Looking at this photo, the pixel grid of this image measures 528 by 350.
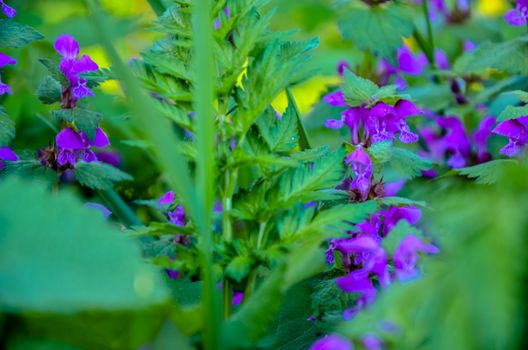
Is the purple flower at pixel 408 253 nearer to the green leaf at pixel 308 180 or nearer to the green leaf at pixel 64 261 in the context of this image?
the green leaf at pixel 308 180

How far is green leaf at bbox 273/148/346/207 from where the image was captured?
762 millimetres

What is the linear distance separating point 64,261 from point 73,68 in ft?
1.59

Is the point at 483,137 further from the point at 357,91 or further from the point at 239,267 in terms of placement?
the point at 239,267

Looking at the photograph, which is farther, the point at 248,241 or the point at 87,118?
the point at 87,118

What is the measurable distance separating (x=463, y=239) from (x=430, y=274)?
6cm

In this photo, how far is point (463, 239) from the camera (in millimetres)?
521

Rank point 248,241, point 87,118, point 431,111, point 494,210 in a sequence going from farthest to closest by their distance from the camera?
point 431,111, point 87,118, point 248,241, point 494,210

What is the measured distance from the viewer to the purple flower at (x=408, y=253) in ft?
2.32

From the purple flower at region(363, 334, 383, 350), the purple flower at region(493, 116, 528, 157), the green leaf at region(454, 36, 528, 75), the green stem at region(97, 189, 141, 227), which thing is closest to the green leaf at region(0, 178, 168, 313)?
the purple flower at region(363, 334, 383, 350)

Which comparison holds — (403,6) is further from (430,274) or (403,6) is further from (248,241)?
(430,274)

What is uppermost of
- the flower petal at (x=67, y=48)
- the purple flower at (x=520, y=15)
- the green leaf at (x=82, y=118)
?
the flower petal at (x=67, y=48)

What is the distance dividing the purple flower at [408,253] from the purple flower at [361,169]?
0.53 feet

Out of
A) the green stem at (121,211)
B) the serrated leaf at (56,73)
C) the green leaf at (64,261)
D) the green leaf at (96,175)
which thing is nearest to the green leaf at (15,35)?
the serrated leaf at (56,73)

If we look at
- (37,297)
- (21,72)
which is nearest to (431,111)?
(21,72)
